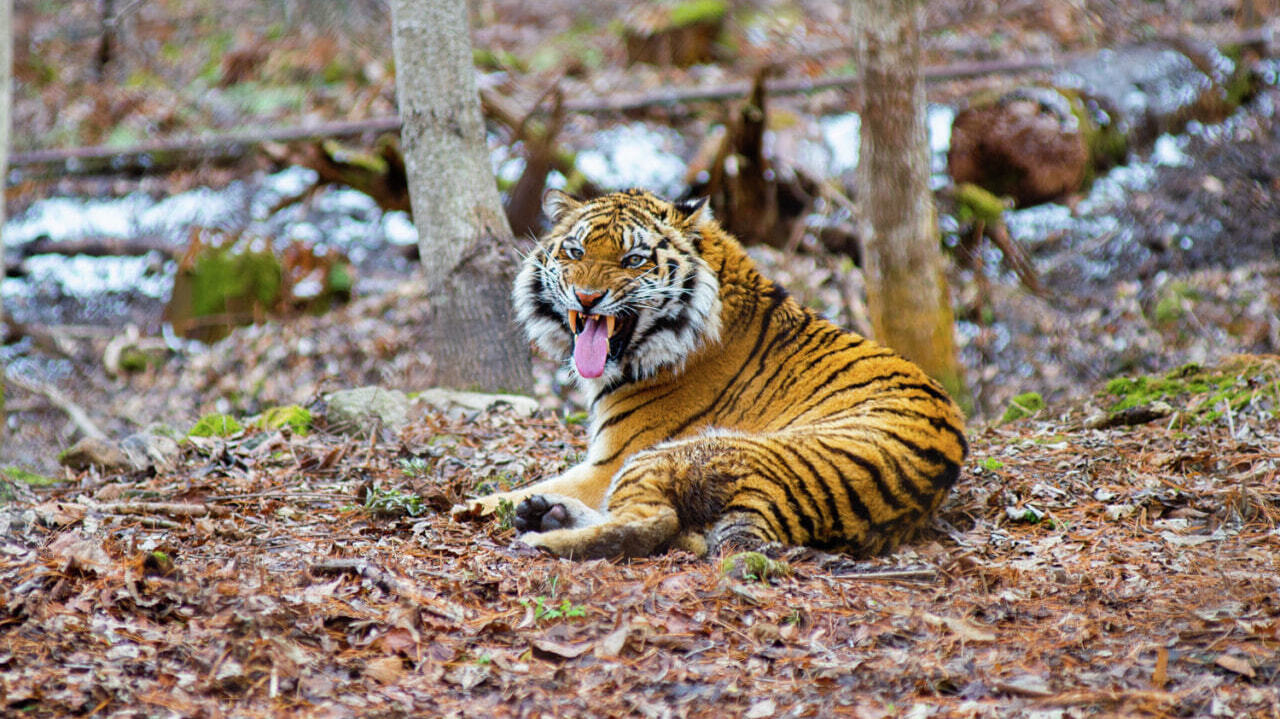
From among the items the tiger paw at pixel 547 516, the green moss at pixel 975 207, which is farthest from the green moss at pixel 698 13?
the tiger paw at pixel 547 516

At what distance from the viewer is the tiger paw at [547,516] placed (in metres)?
4.46

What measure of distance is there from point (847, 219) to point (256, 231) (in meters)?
6.97

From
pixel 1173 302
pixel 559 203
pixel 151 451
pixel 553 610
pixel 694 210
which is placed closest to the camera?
pixel 553 610

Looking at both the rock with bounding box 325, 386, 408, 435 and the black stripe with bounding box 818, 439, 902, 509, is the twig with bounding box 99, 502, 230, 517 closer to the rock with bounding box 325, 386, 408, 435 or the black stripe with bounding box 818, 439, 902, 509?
the rock with bounding box 325, 386, 408, 435

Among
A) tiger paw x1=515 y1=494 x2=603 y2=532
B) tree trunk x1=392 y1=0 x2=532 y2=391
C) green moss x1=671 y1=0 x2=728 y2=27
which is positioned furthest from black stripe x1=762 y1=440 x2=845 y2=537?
green moss x1=671 y1=0 x2=728 y2=27

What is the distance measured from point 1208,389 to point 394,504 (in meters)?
4.92

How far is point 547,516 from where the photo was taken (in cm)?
446

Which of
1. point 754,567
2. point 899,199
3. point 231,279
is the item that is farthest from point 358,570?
point 231,279

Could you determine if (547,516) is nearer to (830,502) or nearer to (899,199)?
(830,502)

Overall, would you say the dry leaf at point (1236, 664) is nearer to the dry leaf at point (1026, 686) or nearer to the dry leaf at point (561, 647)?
the dry leaf at point (1026, 686)

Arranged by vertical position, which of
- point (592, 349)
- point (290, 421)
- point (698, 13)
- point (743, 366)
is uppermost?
point (698, 13)

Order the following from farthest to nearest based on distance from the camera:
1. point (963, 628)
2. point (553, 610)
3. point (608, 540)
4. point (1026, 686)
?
point (608, 540) → point (553, 610) → point (963, 628) → point (1026, 686)

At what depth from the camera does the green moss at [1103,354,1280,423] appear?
5.86 meters

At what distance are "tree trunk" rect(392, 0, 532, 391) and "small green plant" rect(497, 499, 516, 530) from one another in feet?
8.42
